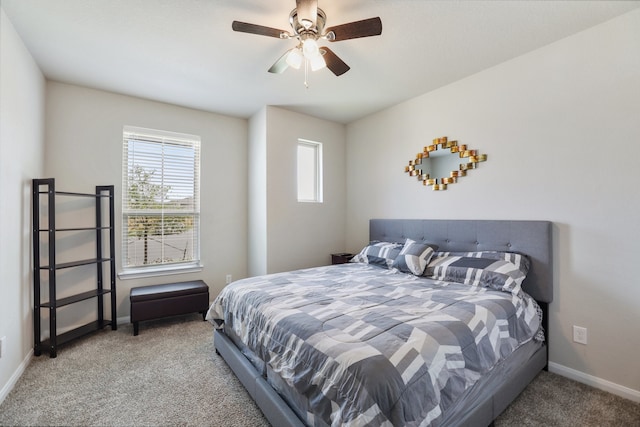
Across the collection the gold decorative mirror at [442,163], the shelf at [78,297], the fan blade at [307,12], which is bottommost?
the shelf at [78,297]

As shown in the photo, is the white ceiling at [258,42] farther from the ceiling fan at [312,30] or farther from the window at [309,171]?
the window at [309,171]

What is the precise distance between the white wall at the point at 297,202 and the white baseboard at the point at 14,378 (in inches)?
88.5

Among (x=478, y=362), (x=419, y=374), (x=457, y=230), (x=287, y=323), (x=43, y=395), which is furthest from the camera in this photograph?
(x=457, y=230)

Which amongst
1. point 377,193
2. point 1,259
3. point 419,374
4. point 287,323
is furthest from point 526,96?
point 1,259

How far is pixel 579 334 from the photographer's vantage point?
2219 mm

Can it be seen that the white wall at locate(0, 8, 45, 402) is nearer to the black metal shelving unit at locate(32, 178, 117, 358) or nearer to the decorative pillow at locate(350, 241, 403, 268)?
the black metal shelving unit at locate(32, 178, 117, 358)

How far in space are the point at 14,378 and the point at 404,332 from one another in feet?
9.29

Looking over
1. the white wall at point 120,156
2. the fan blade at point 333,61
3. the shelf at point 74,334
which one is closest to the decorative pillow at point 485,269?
the fan blade at point 333,61

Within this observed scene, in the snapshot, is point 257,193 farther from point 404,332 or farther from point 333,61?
point 404,332

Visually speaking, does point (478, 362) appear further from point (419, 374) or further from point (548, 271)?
point (548, 271)

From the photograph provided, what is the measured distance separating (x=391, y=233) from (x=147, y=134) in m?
3.27

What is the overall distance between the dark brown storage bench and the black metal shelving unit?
0.34m

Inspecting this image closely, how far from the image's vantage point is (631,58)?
201 cm

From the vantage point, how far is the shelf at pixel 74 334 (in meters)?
2.57
